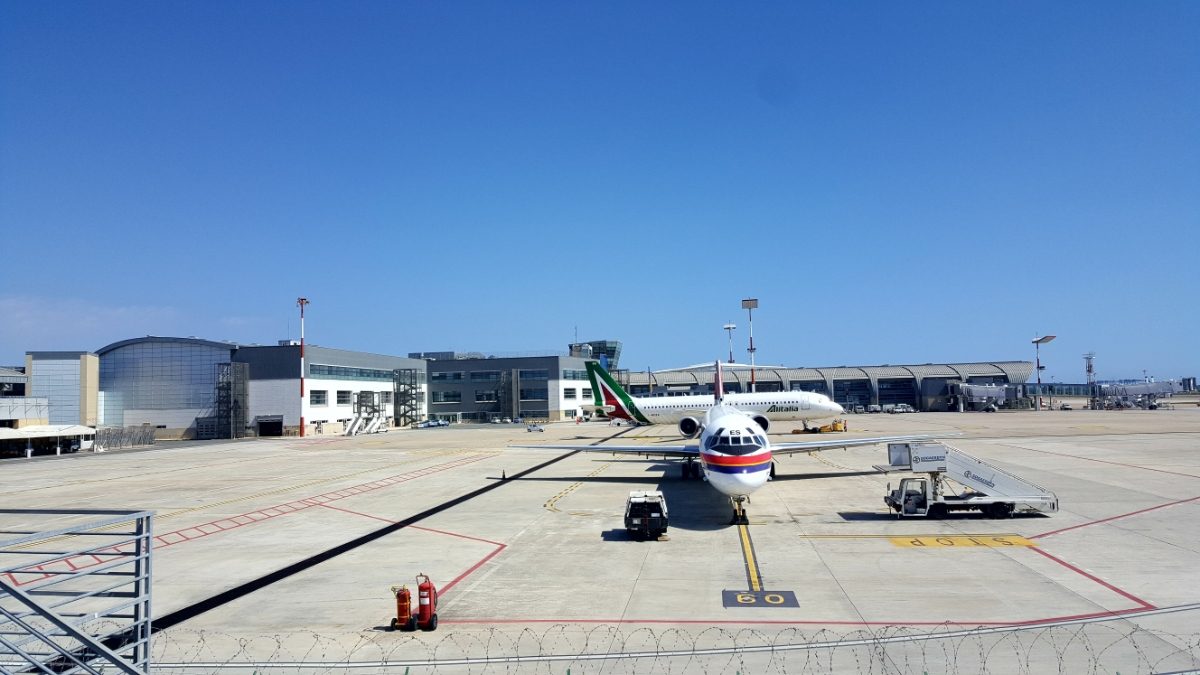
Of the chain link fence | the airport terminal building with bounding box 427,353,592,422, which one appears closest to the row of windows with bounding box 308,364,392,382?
the airport terminal building with bounding box 427,353,592,422

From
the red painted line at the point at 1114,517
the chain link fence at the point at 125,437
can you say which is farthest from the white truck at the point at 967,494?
the chain link fence at the point at 125,437

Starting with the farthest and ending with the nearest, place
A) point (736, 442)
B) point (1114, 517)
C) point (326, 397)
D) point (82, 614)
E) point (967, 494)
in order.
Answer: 1. point (326, 397)
2. point (967, 494)
3. point (736, 442)
4. point (1114, 517)
5. point (82, 614)

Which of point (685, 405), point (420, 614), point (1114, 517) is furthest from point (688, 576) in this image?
point (685, 405)

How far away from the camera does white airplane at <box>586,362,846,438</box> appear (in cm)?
6556

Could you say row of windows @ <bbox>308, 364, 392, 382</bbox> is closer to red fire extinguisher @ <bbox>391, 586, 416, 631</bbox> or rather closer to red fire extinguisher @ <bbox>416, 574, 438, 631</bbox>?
red fire extinguisher @ <bbox>391, 586, 416, 631</bbox>

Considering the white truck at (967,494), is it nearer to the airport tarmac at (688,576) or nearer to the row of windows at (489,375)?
the airport tarmac at (688,576)

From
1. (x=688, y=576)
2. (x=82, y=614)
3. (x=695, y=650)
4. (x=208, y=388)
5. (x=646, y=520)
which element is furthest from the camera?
(x=208, y=388)

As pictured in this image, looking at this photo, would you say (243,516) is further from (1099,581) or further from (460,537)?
(1099,581)

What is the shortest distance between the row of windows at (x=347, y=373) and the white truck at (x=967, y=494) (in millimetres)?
86045

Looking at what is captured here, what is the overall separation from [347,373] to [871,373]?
99511mm

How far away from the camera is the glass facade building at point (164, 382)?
319ft

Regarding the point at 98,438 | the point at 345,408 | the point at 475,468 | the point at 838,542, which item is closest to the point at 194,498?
the point at 475,468

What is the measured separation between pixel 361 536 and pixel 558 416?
9872cm

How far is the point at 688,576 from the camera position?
18734 millimetres
